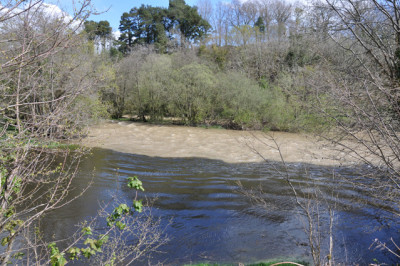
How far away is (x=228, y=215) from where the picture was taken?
921cm

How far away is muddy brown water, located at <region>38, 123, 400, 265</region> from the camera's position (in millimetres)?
7133

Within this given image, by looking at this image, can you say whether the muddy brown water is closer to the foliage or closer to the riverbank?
the riverbank

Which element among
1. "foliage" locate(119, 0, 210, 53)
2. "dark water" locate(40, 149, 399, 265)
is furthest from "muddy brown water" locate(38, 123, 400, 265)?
"foliage" locate(119, 0, 210, 53)

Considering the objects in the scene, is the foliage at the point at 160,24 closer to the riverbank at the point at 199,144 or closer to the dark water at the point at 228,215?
the riverbank at the point at 199,144

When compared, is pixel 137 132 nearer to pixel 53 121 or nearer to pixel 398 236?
pixel 398 236

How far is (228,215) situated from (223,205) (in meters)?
0.82

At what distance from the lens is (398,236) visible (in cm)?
802

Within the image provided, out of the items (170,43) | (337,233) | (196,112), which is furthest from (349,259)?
(170,43)

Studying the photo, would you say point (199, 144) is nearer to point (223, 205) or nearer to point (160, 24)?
point (223, 205)

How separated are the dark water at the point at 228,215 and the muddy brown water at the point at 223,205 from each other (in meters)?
0.03

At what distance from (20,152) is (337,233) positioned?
25.4 feet

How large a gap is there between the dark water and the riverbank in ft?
6.50

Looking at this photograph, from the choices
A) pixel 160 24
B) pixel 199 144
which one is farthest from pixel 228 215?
pixel 160 24

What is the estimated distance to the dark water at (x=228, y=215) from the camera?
709cm
